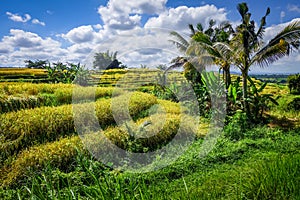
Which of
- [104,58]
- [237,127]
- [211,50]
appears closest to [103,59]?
[104,58]

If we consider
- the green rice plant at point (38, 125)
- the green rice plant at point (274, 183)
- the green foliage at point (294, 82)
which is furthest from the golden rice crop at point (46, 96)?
the green foliage at point (294, 82)

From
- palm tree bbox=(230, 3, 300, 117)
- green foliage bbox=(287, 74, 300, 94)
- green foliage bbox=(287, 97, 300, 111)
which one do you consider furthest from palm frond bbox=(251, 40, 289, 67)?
green foliage bbox=(287, 74, 300, 94)

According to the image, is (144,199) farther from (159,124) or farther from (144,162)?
(159,124)

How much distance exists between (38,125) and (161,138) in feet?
6.57

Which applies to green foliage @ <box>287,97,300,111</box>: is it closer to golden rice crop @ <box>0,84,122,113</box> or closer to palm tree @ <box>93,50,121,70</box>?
golden rice crop @ <box>0,84,122,113</box>

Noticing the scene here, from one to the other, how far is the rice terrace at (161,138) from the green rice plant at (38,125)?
2 cm

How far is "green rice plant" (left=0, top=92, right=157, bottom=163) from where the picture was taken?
4.15m

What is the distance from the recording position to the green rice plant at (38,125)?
13.6 feet

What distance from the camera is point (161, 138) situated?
16.4 feet

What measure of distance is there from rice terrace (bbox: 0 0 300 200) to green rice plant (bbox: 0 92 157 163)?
2cm

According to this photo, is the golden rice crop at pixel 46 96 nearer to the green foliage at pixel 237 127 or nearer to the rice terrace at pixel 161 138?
the rice terrace at pixel 161 138

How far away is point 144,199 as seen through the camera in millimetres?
1658

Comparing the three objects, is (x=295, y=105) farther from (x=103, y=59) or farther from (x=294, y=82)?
(x=103, y=59)

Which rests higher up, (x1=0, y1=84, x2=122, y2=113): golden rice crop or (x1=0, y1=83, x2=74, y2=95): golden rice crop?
(x1=0, y1=83, x2=74, y2=95): golden rice crop
